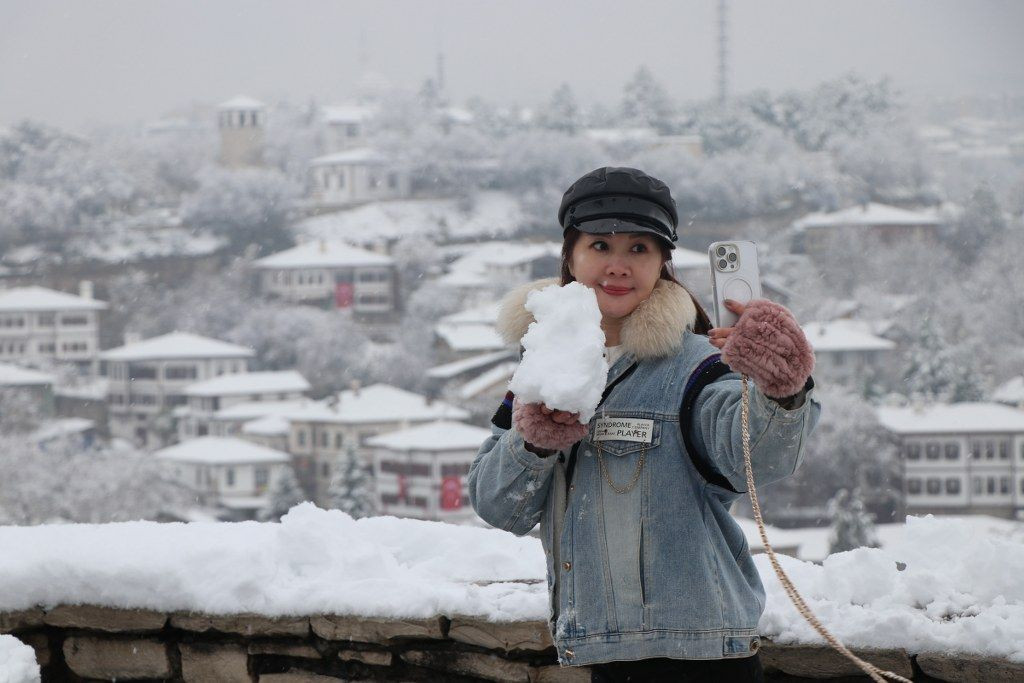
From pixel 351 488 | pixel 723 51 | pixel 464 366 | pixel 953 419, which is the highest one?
pixel 723 51

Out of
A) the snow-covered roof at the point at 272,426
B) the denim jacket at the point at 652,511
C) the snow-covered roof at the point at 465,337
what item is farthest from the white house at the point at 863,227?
the denim jacket at the point at 652,511

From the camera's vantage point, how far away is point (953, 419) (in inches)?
1720

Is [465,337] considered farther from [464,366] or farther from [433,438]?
[433,438]

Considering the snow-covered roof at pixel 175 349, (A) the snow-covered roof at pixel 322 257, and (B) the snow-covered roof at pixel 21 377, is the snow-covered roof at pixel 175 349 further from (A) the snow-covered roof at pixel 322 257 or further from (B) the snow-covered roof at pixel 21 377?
(A) the snow-covered roof at pixel 322 257

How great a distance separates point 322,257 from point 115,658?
5942 centimetres

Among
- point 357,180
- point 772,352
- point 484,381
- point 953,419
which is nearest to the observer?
point 772,352

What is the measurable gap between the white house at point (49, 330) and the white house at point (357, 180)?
16154 millimetres

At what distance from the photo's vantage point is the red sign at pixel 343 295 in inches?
2302

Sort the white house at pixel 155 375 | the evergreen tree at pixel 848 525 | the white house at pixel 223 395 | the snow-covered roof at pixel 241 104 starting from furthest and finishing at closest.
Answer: the snow-covered roof at pixel 241 104 < the white house at pixel 155 375 < the white house at pixel 223 395 < the evergreen tree at pixel 848 525

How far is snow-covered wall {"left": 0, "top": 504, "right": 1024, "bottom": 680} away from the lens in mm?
2064

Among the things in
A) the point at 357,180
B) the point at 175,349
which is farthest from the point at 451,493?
the point at 357,180

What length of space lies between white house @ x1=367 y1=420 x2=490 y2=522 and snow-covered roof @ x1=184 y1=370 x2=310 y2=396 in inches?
326

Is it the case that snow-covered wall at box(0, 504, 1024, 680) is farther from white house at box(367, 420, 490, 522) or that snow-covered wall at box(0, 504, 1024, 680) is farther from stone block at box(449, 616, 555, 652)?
white house at box(367, 420, 490, 522)

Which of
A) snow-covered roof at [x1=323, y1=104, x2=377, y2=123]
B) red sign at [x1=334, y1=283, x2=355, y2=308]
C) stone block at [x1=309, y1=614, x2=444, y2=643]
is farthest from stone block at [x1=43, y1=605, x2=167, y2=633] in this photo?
snow-covered roof at [x1=323, y1=104, x2=377, y2=123]
